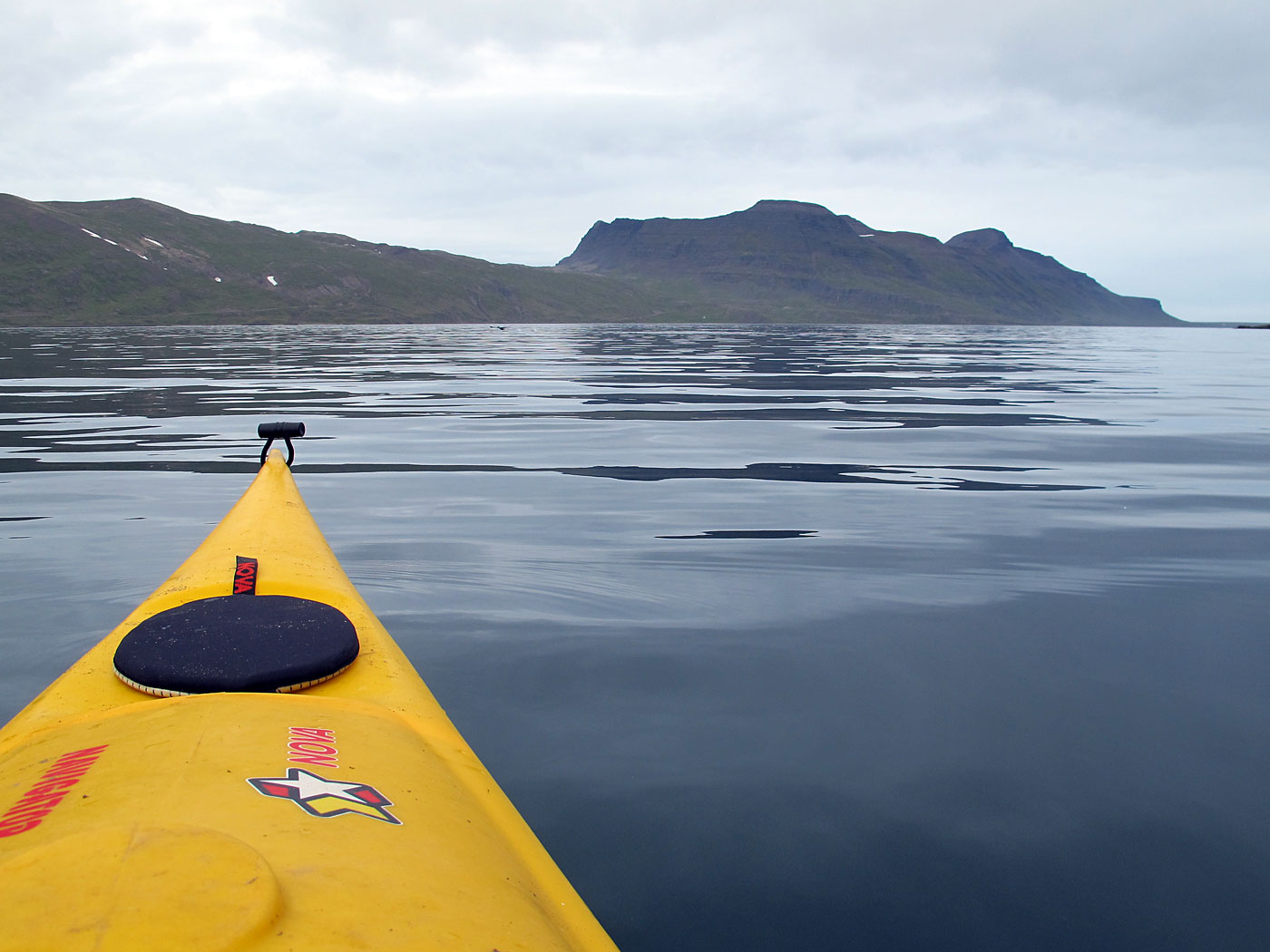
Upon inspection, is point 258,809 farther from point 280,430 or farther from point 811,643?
point 280,430

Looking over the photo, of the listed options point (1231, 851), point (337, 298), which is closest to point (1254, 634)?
point (1231, 851)

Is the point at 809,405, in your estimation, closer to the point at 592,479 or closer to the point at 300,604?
the point at 592,479

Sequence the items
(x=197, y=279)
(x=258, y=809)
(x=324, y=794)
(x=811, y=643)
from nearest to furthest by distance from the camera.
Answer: (x=258, y=809) < (x=324, y=794) < (x=811, y=643) < (x=197, y=279)

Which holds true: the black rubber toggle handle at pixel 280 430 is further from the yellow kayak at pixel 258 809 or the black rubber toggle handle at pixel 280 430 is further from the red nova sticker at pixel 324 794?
the red nova sticker at pixel 324 794

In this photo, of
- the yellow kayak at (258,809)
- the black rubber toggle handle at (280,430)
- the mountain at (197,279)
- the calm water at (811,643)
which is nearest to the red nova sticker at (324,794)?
the yellow kayak at (258,809)

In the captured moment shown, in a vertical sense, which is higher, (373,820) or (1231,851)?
(373,820)

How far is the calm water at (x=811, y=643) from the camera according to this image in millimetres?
2508

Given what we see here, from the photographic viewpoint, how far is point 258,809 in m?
1.68

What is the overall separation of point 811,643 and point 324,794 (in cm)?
296

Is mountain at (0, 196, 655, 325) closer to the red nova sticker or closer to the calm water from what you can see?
the calm water

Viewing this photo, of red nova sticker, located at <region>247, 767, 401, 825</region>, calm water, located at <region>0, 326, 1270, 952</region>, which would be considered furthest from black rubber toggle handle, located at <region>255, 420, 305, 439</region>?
red nova sticker, located at <region>247, 767, 401, 825</region>

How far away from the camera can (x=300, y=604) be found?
9.80 feet

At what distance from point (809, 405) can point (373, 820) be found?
1411 centimetres

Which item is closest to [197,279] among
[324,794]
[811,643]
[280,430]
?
[280,430]
